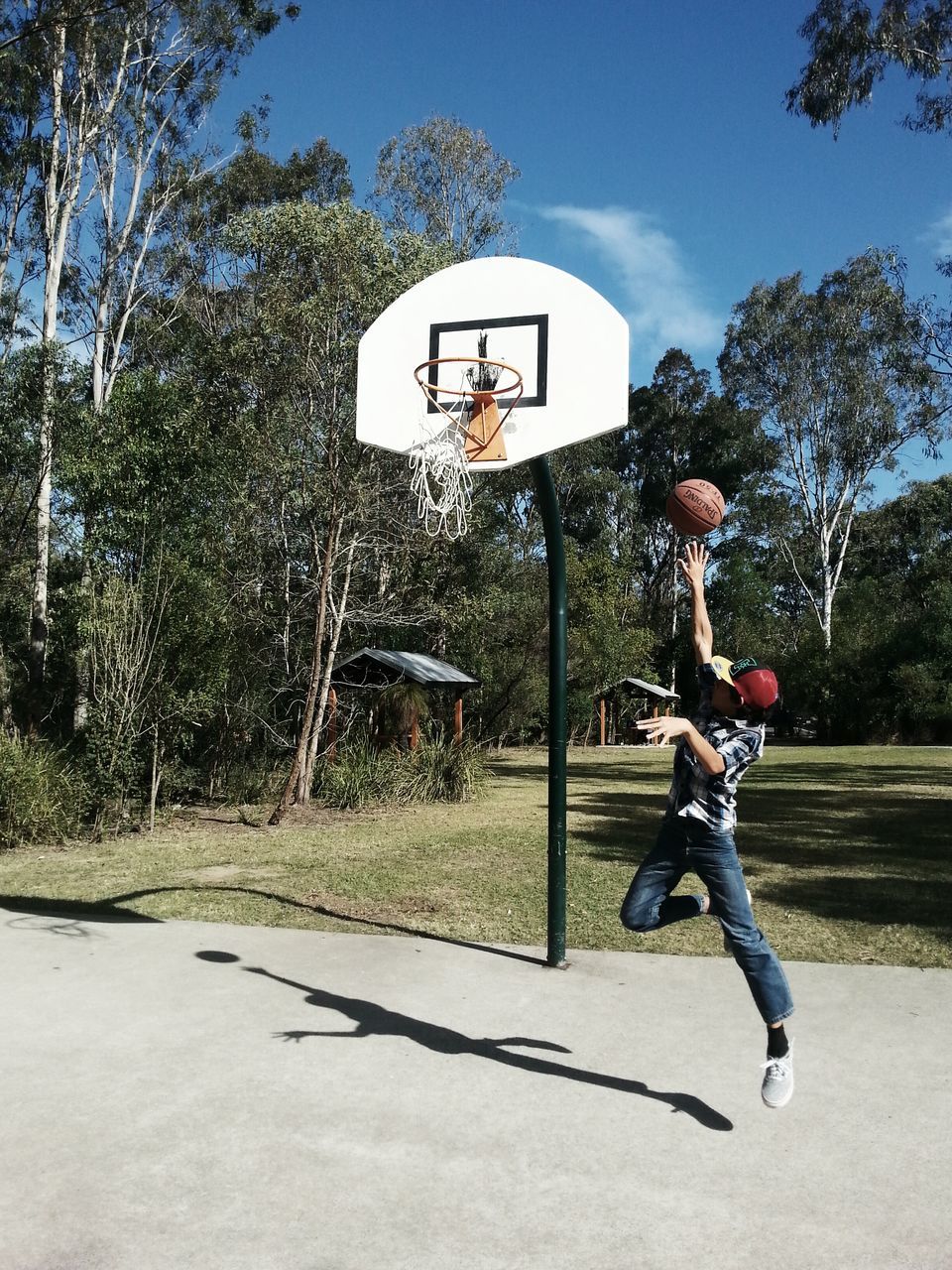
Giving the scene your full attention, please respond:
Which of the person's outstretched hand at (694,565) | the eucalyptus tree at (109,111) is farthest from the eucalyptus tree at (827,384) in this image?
the person's outstretched hand at (694,565)

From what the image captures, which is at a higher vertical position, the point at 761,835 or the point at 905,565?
the point at 905,565

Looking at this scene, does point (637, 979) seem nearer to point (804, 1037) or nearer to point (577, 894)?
point (804, 1037)

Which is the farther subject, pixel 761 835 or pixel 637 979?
pixel 761 835

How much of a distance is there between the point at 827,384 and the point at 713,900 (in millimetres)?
40337

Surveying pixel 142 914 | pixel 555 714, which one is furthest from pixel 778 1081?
pixel 142 914

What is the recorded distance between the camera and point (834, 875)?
10.1 m

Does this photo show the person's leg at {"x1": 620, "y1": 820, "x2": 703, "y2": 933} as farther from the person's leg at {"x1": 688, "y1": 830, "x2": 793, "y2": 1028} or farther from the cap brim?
the cap brim

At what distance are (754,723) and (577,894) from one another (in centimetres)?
473

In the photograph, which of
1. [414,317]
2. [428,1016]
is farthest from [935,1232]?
[414,317]

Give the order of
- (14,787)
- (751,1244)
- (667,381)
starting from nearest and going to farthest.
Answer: (751,1244), (14,787), (667,381)

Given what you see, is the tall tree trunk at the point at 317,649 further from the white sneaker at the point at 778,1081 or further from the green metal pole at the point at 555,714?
the white sneaker at the point at 778,1081

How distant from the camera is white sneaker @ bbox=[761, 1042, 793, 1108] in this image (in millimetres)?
4273

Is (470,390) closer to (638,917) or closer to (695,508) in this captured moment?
(695,508)

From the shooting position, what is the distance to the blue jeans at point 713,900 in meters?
4.41
